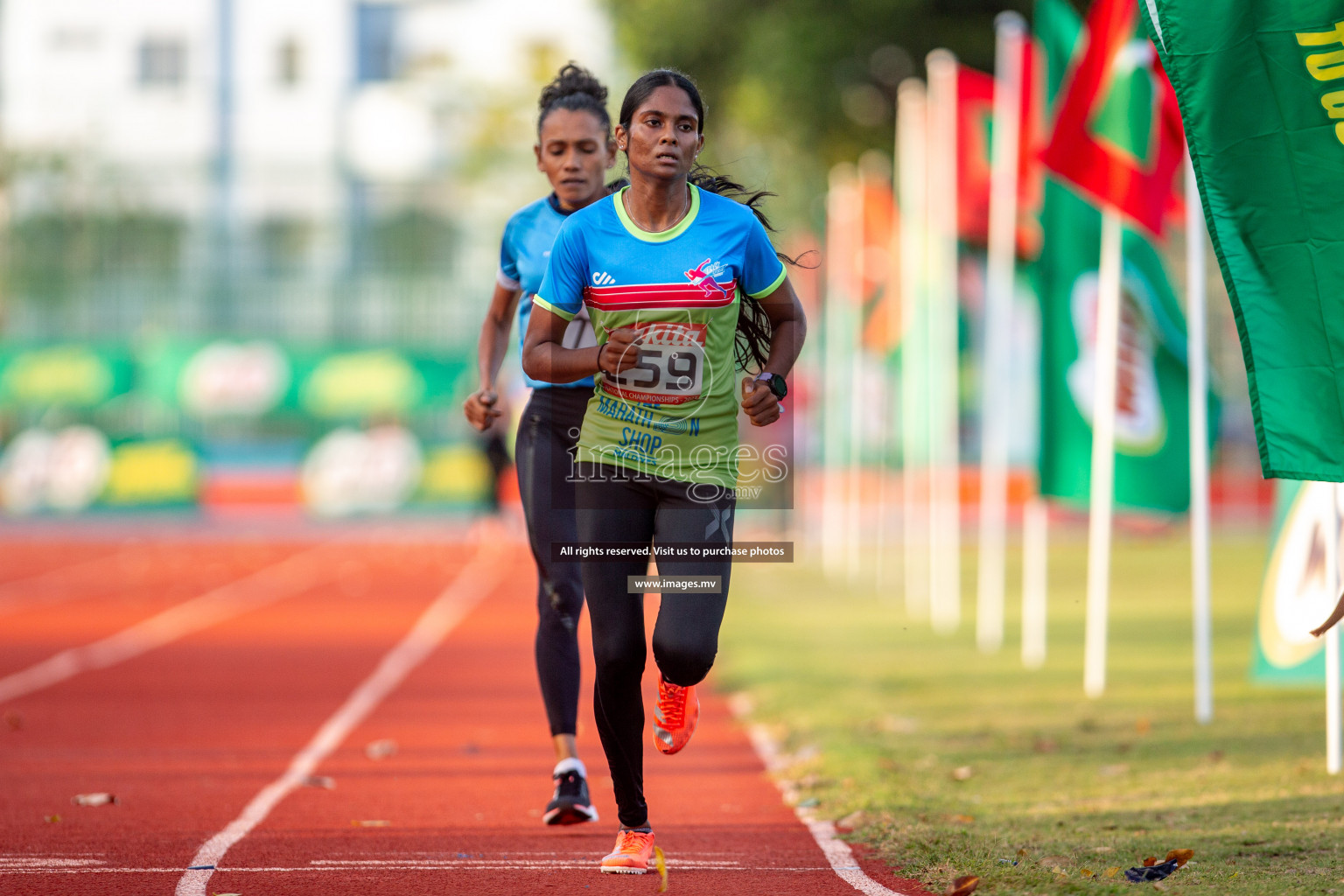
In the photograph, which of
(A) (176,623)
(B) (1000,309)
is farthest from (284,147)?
(B) (1000,309)

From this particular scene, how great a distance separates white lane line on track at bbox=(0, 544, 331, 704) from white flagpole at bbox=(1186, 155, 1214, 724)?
7.29 m

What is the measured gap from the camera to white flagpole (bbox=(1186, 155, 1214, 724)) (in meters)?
9.07

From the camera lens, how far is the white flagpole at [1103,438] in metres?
10.4

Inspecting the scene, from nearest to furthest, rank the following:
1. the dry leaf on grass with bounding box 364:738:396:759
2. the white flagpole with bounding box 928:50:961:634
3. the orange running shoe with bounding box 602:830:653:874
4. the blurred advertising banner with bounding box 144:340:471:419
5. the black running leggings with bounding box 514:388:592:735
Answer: the orange running shoe with bounding box 602:830:653:874 < the black running leggings with bounding box 514:388:592:735 < the dry leaf on grass with bounding box 364:738:396:759 < the white flagpole with bounding box 928:50:961:634 < the blurred advertising banner with bounding box 144:340:471:419

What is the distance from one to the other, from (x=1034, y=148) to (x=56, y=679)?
8.34m

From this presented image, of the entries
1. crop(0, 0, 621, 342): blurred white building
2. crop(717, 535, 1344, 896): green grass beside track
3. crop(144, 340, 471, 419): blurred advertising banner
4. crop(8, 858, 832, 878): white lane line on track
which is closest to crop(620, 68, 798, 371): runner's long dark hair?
crop(8, 858, 832, 878): white lane line on track

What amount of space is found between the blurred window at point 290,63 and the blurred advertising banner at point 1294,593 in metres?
50.7

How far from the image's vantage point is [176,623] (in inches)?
625

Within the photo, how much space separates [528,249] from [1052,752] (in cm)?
392

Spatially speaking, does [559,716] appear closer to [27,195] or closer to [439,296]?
[439,296]

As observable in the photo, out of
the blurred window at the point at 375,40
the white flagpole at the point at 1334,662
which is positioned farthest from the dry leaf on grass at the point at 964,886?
the blurred window at the point at 375,40

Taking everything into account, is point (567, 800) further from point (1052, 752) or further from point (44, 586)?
point (44, 586)

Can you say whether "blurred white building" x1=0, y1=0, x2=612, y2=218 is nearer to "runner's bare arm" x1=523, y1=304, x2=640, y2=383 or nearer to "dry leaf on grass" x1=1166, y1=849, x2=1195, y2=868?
"runner's bare arm" x1=523, y1=304, x2=640, y2=383

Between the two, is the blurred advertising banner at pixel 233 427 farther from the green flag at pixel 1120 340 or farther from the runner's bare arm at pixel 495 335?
the runner's bare arm at pixel 495 335
